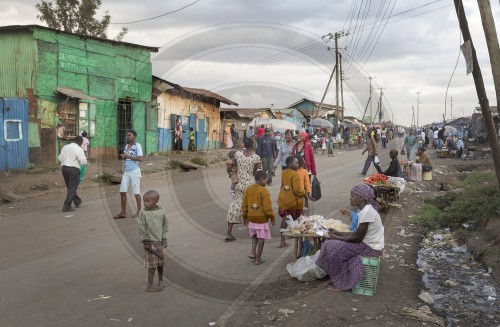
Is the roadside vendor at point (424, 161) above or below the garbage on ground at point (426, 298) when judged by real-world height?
above

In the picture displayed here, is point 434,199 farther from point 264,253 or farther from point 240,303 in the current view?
point 240,303

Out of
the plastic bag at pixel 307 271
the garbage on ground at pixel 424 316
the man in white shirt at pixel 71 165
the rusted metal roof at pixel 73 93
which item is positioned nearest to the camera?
the garbage on ground at pixel 424 316

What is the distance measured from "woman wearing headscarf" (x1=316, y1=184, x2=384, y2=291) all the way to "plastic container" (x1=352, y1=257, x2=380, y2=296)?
56mm

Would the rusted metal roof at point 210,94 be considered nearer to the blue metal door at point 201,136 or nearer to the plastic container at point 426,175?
the blue metal door at point 201,136

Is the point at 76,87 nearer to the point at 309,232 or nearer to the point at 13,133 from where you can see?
the point at 13,133

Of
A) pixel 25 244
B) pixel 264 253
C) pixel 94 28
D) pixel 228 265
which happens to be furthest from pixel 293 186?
pixel 94 28

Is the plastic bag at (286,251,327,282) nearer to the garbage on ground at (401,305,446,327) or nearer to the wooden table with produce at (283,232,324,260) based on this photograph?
the wooden table with produce at (283,232,324,260)

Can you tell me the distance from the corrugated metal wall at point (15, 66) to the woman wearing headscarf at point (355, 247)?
14.9m

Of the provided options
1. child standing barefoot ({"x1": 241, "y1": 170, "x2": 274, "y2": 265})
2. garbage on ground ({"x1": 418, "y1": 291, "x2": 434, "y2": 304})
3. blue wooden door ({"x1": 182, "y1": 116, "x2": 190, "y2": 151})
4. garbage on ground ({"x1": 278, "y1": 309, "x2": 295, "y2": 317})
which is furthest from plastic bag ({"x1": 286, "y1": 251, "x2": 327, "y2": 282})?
blue wooden door ({"x1": 182, "y1": 116, "x2": 190, "y2": 151})

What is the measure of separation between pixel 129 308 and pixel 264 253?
109 inches

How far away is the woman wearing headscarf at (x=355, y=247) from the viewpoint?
18.4ft

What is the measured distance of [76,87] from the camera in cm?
1933

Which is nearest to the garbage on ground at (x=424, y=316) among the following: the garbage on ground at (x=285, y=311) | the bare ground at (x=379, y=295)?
the bare ground at (x=379, y=295)

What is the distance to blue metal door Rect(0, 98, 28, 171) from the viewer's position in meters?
15.7
